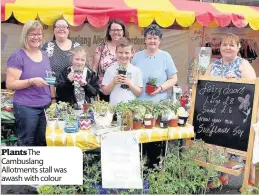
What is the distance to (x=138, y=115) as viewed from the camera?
11.1ft

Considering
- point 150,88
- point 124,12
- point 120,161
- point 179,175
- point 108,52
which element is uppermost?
point 124,12

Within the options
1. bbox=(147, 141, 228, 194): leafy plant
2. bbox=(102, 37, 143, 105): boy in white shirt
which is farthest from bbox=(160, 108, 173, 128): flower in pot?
bbox=(102, 37, 143, 105): boy in white shirt

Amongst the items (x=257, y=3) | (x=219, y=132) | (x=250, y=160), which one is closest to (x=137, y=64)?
(x=219, y=132)

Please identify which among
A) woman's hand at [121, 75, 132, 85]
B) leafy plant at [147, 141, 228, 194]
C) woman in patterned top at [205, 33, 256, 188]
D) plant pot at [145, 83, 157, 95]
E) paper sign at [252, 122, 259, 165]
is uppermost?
woman in patterned top at [205, 33, 256, 188]

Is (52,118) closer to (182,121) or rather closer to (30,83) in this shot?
(30,83)

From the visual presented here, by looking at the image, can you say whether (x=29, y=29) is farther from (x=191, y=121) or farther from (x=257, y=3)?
(x=257, y=3)

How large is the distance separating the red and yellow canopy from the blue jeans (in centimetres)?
226

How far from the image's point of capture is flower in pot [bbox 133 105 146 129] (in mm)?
3381

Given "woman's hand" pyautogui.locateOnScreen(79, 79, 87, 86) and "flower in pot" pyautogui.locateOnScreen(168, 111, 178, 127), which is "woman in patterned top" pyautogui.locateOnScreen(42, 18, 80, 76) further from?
"flower in pot" pyautogui.locateOnScreen(168, 111, 178, 127)

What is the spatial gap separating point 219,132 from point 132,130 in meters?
0.94

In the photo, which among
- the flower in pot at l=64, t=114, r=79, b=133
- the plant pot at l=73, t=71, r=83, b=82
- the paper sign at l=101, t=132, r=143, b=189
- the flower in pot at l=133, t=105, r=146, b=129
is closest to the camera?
the paper sign at l=101, t=132, r=143, b=189

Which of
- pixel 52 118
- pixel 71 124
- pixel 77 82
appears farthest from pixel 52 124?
pixel 77 82

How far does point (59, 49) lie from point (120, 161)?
1.64 m

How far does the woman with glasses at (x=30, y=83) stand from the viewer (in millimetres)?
3543
